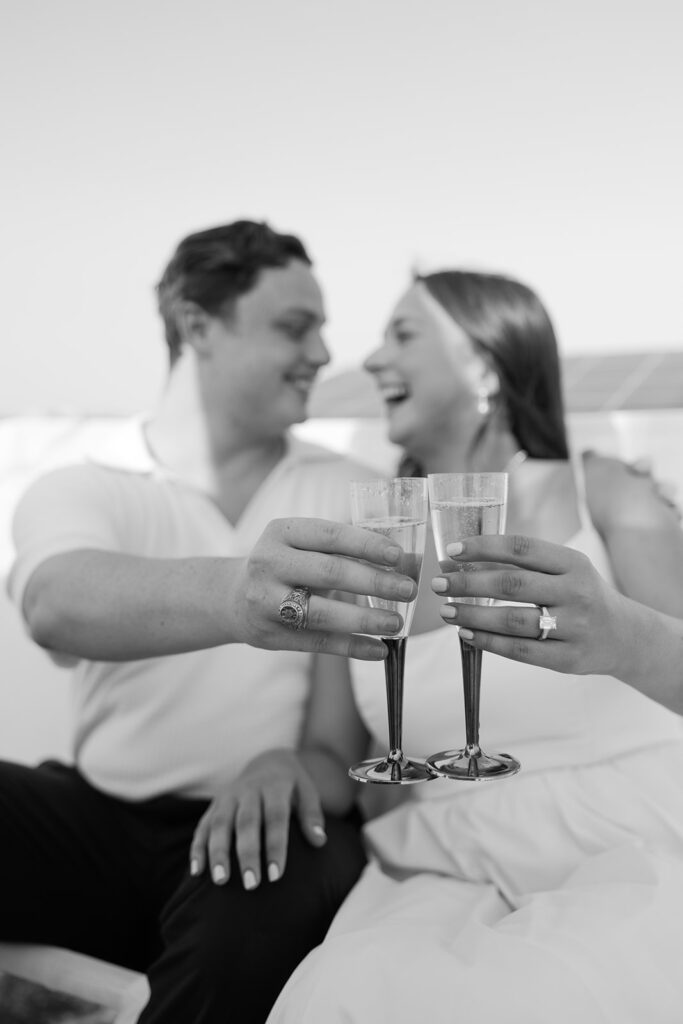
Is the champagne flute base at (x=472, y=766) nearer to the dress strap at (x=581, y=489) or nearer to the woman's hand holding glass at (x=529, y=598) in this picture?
the woman's hand holding glass at (x=529, y=598)

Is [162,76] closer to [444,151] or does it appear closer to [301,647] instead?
[444,151]

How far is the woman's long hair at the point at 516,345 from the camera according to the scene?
2240 mm

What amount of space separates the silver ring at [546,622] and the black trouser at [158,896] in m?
0.70

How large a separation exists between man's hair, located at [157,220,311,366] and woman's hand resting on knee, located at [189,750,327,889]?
1.29 m

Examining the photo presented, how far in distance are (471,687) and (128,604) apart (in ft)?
1.97

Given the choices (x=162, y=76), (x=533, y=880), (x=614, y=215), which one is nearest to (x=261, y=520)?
(x=533, y=880)

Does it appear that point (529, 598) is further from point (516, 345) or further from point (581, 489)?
point (516, 345)

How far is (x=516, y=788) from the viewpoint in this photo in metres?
1.76

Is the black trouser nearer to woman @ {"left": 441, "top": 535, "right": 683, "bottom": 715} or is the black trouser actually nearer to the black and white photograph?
the black and white photograph

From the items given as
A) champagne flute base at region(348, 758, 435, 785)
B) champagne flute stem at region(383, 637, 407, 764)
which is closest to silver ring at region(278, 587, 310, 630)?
champagne flute stem at region(383, 637, 407, 764)

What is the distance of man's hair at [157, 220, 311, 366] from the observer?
250 cm

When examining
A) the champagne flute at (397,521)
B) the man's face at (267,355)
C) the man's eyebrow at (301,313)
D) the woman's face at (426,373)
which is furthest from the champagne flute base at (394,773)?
the man's eyebrow at (301,313)

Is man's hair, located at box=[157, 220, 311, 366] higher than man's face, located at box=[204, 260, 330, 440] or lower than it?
higher

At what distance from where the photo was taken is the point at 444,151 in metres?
9.04
